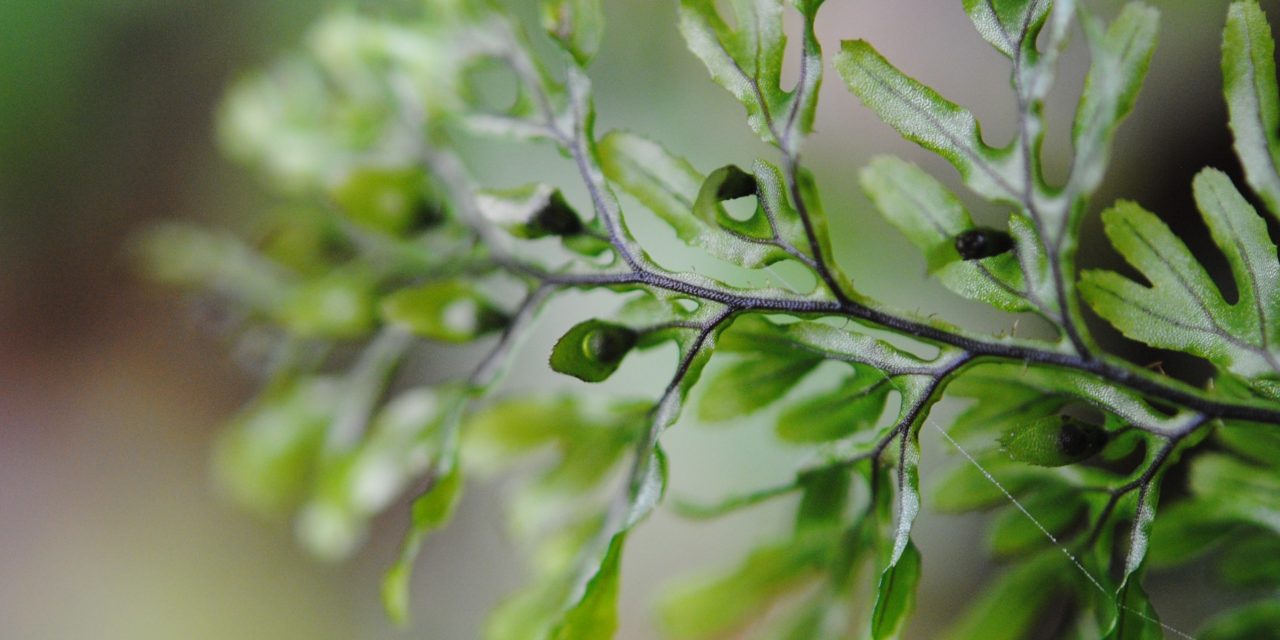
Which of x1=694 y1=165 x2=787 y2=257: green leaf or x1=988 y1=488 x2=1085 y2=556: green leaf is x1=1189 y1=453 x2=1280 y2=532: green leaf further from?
x1=694 y1=165 x2=787 y2=257: green leaf

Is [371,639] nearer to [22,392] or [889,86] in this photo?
[22,392]

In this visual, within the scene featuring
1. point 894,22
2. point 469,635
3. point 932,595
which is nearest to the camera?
point 932,595

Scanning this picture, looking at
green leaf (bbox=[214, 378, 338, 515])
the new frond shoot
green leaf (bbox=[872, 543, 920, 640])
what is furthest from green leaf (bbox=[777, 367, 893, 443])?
green leaf (bbox=[214, 378, 338, 515])

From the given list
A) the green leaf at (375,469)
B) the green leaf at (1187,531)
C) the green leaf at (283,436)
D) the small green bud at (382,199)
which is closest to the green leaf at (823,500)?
the green leaf at (1187,531)

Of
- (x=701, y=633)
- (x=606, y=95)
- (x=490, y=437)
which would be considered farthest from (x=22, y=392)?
(x=701, y=633)

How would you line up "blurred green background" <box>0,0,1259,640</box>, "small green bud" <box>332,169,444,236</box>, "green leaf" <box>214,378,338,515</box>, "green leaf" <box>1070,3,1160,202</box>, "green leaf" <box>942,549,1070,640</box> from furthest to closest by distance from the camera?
"blurred green background" <box>0,0,1259,640</box>, "green leaf" <box>214,378,338,515</box>, "small green bud" <box>332,169,444,236</box>, "green leaf" <box>942,549,1070,640</box>, "green leaf" <box>1070,3,1160,202</box>

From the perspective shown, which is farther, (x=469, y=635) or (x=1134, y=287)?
(x=469, y=635)

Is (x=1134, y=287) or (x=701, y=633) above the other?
(x=1134, y=287)
